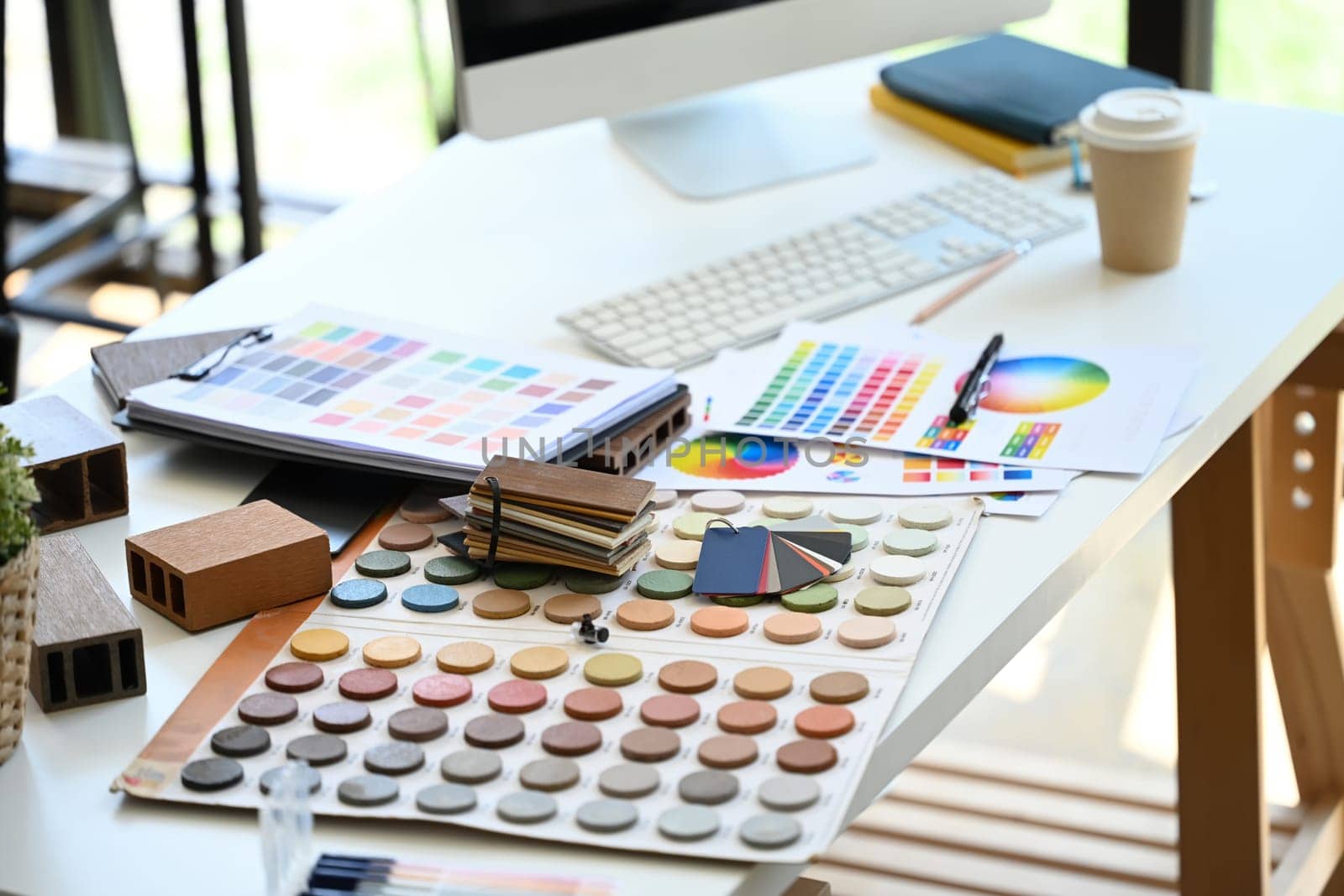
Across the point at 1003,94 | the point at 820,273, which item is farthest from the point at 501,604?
the point at 1003,94

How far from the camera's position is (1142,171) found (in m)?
1.10

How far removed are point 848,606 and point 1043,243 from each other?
21.0 inches

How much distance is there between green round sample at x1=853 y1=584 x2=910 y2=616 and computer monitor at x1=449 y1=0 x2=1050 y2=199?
0.57 m

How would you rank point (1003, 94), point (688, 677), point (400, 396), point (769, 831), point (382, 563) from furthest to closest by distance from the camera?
point (1003, 94) < point (400, 396) < point (382, 563) < point (688, 677) < point (769, 831)

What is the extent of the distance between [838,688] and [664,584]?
0.13 m

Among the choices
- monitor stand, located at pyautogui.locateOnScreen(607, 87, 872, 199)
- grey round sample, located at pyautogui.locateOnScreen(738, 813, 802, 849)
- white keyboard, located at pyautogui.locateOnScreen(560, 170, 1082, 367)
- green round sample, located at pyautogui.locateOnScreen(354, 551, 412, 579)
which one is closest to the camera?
grey round sample, located at pyautogui.locateOnScreen(738, 813, 802, 849)

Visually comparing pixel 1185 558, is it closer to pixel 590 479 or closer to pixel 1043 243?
pixel 1043 243

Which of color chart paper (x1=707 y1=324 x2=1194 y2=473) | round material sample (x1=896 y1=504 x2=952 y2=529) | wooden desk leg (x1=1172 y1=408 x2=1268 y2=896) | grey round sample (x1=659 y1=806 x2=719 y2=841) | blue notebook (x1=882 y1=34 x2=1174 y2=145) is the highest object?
blue notebook (x1=882 y1=34 x2=1174 y2=145)

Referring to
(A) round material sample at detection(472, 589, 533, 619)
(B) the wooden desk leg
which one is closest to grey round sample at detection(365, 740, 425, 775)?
(A) round material sample at detection(472, 589, 533, 619)

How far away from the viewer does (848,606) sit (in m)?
0.76

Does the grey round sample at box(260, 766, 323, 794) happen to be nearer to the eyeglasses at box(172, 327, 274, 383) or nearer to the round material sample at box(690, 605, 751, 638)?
the round material sample at box(690, 605, 751, 638)

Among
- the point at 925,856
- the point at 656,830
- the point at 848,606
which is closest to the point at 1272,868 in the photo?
the point at 925,856

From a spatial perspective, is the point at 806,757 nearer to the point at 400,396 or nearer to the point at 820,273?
the point at 400,396

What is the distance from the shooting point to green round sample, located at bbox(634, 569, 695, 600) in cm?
78
